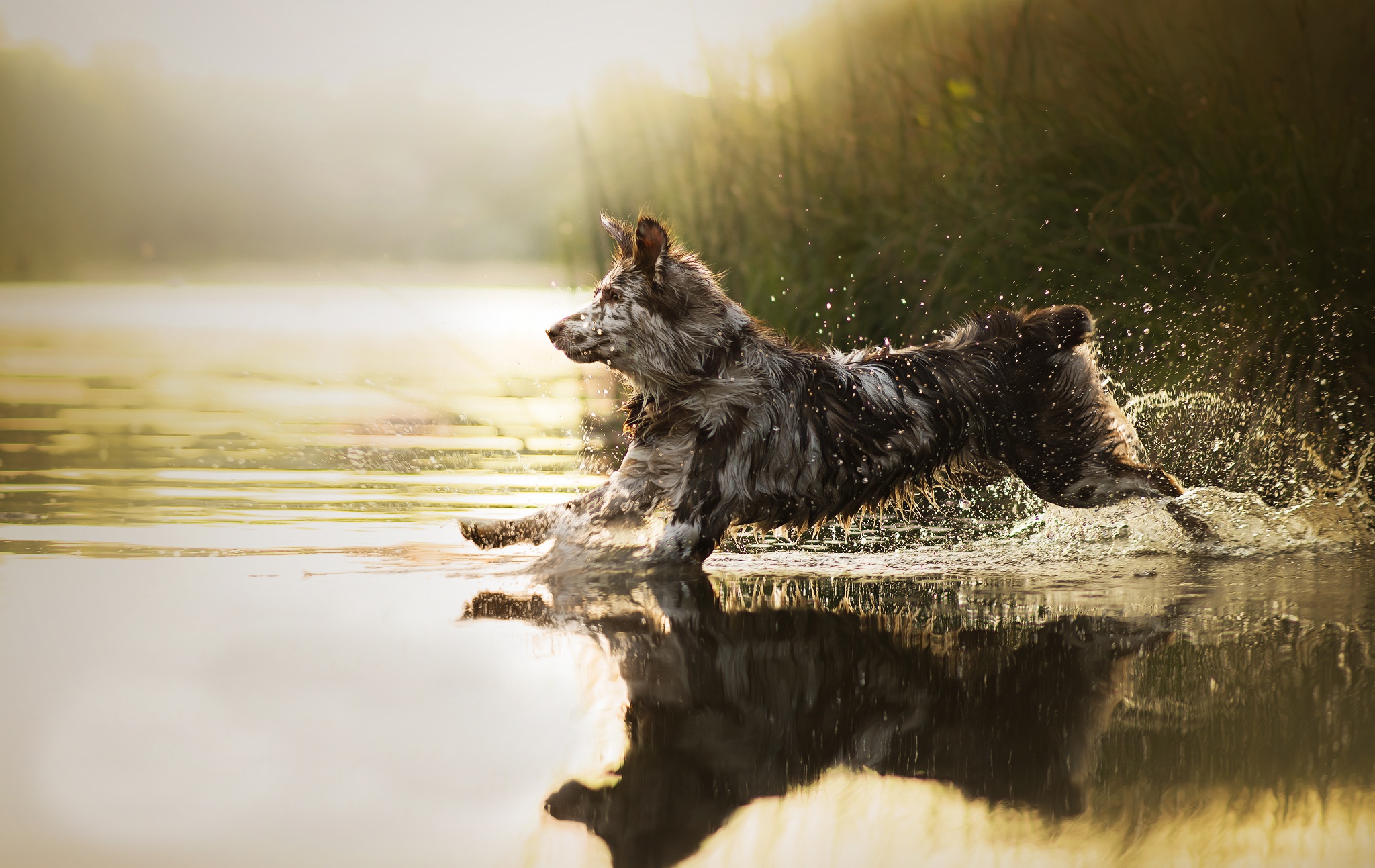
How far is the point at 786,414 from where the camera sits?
4.58 m

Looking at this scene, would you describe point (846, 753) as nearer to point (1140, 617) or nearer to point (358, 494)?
point (1140, 617)

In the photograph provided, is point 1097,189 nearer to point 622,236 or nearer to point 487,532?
point 622,236

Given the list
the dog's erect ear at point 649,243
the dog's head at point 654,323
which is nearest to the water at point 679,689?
the dog's head at point 654,323

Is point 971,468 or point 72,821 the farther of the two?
point 971,468

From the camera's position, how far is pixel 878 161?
6824 mm

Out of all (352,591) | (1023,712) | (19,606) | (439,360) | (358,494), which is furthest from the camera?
(439,360)

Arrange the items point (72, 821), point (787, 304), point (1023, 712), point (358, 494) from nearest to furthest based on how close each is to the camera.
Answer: point (72, 821)
point (1023, 712)
point (358, 494)
point (787, 304)

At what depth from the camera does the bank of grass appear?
6094mm

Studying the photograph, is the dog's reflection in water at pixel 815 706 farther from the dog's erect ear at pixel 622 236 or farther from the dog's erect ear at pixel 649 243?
the dog's erect ear at pixel 622 236

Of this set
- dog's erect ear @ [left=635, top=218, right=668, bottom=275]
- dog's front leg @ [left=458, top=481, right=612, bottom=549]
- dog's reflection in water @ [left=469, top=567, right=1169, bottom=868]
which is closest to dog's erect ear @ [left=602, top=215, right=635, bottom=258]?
dog's erect ear @ [left=635, top=218, right=668, bottom=275]

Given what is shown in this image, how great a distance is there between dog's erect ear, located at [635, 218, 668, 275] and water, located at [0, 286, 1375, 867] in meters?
1.26

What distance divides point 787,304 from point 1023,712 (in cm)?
440

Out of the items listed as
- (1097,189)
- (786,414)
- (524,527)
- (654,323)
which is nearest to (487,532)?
(524,527)

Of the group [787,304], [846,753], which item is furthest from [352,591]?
[787,304]
